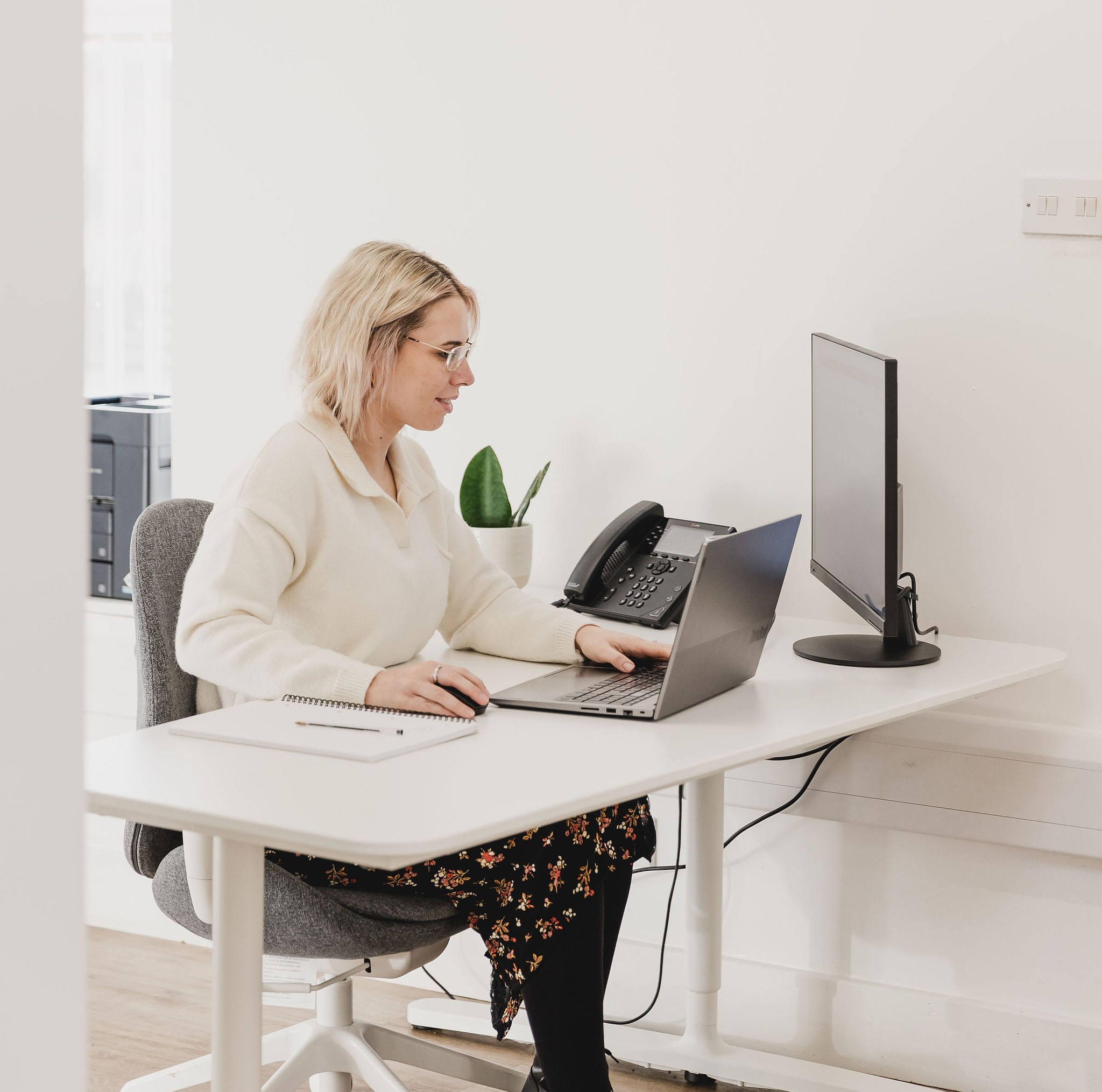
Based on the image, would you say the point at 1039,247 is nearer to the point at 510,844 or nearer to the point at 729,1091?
the point at 510,844

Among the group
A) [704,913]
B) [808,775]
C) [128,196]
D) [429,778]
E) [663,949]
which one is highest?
[128,196]

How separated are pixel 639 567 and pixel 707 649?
0.60 metres

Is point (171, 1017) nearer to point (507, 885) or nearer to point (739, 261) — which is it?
point (507, 885)

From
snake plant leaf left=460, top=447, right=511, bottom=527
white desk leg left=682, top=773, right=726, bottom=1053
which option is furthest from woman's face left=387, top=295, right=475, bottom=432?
white desk leg left=682, top=773, right=726, bottom=1053

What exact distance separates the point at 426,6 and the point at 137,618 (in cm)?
131

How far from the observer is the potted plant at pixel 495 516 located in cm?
219

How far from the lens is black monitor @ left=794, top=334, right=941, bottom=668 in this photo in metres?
1.67

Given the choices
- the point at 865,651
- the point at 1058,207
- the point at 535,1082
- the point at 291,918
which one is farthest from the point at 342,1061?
the point at 1058,207

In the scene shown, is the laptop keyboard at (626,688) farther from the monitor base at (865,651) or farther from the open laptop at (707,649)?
the monitor base at (865,651)

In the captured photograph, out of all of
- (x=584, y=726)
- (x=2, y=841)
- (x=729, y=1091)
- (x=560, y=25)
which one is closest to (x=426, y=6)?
(x=560, y=25)

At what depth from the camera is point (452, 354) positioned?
1.77 meters

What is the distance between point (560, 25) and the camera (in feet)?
7.41

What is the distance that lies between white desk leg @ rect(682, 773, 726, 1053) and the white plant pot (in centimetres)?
46

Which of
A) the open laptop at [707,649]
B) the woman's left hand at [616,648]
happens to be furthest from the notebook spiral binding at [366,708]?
the woman's left hand at [616,648]
